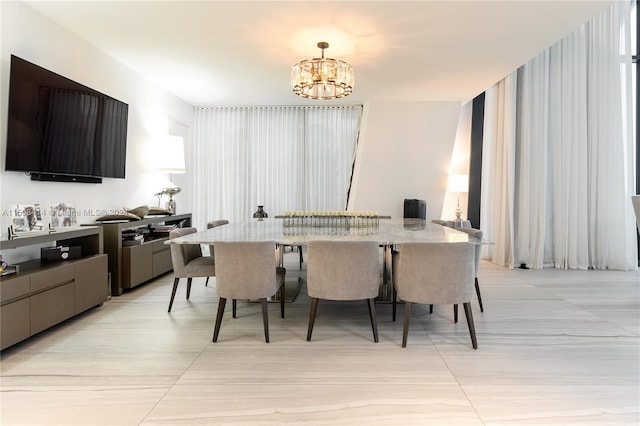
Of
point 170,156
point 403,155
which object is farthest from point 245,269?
point 403,155

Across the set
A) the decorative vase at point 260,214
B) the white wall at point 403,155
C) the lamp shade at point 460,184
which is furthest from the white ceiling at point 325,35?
the decorative vase at point 260,214

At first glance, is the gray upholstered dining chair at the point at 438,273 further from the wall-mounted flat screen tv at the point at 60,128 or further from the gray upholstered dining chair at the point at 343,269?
the wall-mounted flat screen tv at the point at 60,128

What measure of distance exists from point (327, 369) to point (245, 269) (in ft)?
2.77

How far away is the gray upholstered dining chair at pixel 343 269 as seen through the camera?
231cm

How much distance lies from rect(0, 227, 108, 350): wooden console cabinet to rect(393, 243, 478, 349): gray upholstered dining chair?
8.27 feet

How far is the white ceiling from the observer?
9.31 ft

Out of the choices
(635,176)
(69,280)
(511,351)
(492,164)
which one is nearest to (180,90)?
(69,280)

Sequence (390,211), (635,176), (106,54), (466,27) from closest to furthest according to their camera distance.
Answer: (466,27), (106,54), (635,176), (390,211)

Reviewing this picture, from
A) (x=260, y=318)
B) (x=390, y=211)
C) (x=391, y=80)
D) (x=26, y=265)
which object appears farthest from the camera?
(x=390, y=211)

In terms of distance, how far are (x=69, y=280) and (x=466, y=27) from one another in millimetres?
4043

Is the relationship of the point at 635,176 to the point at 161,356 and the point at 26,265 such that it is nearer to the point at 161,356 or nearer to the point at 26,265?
the point at 161,356

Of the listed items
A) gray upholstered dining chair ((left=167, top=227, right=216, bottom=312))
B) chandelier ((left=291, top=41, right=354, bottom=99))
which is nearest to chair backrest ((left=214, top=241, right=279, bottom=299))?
gray upholstered dining chair ((left=167, top=227, right=216, bottom=312))

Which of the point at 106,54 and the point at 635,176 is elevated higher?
the point at 106,54

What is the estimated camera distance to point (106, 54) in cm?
382
